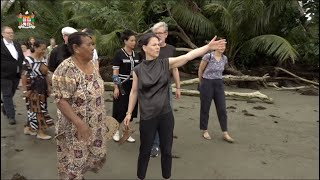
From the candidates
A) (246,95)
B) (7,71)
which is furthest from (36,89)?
(246,95)

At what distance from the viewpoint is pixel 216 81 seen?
4730 mm

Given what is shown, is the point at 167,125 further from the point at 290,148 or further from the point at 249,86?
the point at 249,86

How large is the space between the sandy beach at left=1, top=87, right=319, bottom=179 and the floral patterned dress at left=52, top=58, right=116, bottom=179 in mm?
598

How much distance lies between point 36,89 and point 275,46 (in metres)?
6.20

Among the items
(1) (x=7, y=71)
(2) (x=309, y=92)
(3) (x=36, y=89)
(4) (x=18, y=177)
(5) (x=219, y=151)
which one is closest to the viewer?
(1) (x=7, y=71)

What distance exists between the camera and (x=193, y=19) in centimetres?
1027

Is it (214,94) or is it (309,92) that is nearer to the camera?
(214,94)

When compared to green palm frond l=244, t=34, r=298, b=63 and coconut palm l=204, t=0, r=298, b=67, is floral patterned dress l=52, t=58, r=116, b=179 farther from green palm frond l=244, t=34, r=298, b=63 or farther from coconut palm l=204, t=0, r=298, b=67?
coconut palm l=204, t=0, r=298, b=67

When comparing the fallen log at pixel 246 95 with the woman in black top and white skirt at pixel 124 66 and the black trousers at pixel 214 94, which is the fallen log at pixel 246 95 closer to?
the black trousers at pixel 214 94

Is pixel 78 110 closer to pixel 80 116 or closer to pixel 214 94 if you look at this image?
pixel 80 116

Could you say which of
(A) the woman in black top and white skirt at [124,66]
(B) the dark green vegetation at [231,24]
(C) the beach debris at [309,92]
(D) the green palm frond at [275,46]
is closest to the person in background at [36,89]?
(A) the woman in black top and white skirt at [124,66]

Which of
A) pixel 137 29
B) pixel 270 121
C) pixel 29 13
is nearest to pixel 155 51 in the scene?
pixel 270 121

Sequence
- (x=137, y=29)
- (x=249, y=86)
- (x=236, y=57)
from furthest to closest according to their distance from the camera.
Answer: (x=236, y=57), (x=137, y=29), (x=249, y=86)

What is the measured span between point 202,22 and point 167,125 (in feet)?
24.4
